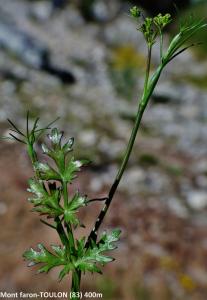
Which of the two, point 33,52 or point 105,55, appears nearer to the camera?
point 33,52

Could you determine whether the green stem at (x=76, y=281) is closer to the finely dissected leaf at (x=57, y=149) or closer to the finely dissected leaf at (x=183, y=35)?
the finely dissected leaf at (x=57, y=149)

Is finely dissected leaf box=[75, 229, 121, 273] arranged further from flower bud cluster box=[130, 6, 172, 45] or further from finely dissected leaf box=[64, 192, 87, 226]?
flower bud cluster box=[130, 6, 172, 45]

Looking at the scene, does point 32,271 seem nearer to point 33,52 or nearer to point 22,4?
point 33,52

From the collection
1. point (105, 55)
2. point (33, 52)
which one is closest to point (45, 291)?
point (33, 52)

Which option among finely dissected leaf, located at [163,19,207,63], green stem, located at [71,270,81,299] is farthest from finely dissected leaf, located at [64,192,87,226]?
finely dissected leaf, located at [163,19,207,63]

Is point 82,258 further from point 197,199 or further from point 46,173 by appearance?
point 197,199

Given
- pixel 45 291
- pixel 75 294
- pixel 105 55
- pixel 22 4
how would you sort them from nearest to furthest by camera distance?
pixel 75 294 < pixel 45 291 < pixel 105 55 < pixel 22 4
